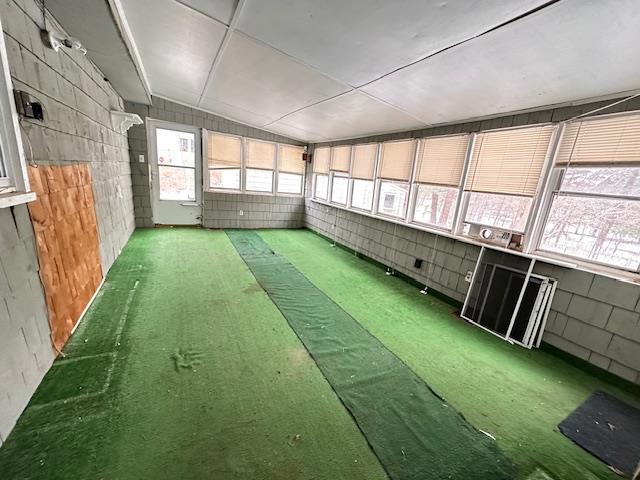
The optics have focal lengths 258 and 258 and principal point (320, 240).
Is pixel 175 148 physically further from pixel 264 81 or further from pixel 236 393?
pixel 236 393

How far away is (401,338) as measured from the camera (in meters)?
2.59

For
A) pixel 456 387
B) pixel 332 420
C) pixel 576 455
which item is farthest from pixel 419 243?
pixel 332 420

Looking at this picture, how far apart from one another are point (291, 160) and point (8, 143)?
5798 millimetres

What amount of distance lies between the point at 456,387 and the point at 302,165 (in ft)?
20.5

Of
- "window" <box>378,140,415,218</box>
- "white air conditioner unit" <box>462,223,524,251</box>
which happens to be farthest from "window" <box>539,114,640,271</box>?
"window" <box>378,140,415,218</box>

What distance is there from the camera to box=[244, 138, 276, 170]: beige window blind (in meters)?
6.38

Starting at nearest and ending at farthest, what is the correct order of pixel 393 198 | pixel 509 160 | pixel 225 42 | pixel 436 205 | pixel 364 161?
pixel 225 42, pixel 509 160, pixel 436 205, pixel 393 198, pixel 364 161

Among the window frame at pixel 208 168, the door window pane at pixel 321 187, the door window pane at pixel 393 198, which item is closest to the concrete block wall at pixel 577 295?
the door window pane at pixel 393 198

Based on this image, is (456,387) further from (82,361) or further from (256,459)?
(82,361)

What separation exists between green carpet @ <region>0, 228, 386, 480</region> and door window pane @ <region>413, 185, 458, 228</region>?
2.67 metres

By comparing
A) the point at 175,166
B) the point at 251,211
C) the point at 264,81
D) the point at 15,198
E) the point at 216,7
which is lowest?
the point at 251,211

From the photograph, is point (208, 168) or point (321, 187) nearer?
point (208, 168)

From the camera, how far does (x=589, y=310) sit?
2.36 meters

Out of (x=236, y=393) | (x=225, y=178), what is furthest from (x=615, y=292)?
(x=225, y=178)
